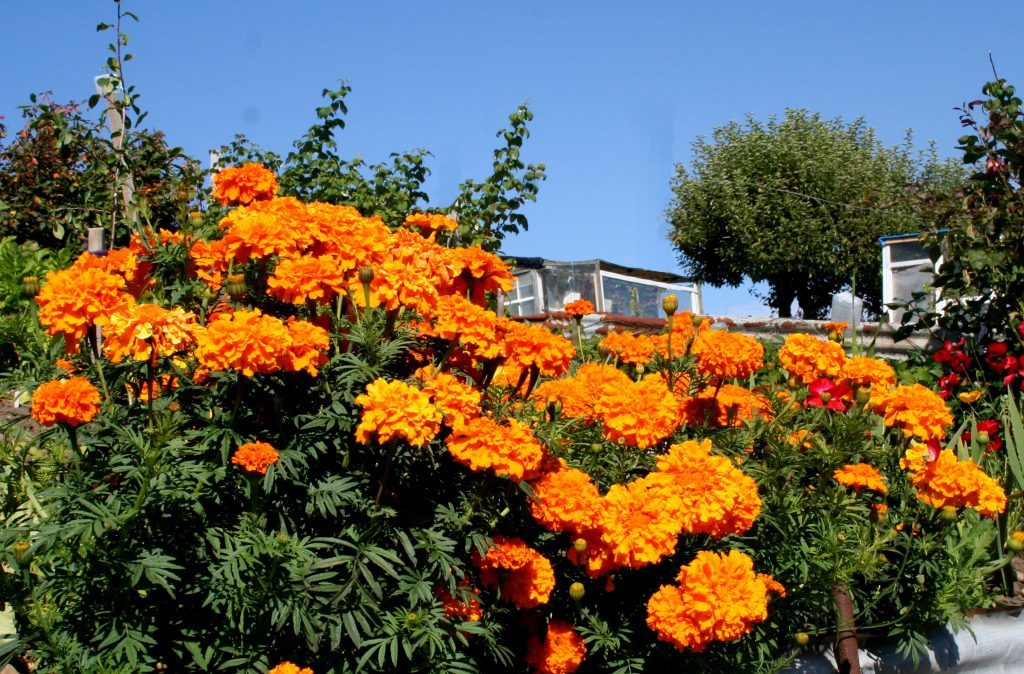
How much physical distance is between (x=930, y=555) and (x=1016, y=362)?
2372mm

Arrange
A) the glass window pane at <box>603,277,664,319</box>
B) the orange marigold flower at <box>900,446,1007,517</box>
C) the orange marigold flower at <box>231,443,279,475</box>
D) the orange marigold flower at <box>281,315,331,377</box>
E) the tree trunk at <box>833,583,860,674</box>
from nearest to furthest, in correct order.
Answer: the orange marigold flower at <box>231,443,279,475</box>
the orange marigold flower at <box>281,315,331,377</box>
the orange marigold flower at <box>900,446,1007,517</box>
the tree trunk at <box>833,583,860,674</box>
the glass window pane at <box>603,277,664,319</box>

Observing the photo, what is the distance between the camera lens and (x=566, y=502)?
2439mm

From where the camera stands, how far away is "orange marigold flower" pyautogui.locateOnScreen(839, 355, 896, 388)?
3414 mm

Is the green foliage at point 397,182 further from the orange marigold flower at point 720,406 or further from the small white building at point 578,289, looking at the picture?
the small white building at point 578,289

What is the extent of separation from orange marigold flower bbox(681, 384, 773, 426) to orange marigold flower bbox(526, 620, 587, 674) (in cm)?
81

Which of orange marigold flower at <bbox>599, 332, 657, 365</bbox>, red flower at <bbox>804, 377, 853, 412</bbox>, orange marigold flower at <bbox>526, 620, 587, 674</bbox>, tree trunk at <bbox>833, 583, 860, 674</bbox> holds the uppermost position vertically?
orange marigold flower at <bbox>599, 332, 657, 365</bbox>

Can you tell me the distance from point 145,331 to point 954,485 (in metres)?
2.36

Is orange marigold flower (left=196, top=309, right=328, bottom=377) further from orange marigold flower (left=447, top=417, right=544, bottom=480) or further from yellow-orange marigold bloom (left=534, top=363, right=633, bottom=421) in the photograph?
yellow-orange marigold bloom (left=534, top=363, right=633, bottom=421)

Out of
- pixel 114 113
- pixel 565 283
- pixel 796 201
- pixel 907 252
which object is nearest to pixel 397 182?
pixel 114 113

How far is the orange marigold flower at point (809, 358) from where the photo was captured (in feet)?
11.1

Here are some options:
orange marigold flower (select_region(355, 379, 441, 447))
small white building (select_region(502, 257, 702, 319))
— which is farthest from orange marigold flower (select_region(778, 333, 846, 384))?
small white building (select_region(502, 257, 702, 319))

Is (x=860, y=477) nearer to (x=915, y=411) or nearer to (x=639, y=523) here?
(x=915, y=411)

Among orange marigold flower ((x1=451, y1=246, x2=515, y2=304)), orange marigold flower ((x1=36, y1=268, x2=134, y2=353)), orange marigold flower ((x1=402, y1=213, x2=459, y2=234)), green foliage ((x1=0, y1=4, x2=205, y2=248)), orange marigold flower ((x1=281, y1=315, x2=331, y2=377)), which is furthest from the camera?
green foliage ((x1=0, y1=4, x2=205, y2=248))

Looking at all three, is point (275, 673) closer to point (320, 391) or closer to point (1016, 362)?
point (320, 391)
